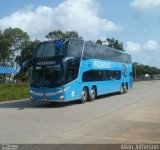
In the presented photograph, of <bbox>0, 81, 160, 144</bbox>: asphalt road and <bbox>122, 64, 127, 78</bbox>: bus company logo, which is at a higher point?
<bbox>122, 64, 127, 78</bbox>: bus company logo

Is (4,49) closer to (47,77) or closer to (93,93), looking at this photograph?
(93,93)

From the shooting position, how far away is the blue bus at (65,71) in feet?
65.7

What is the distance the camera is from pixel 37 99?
2052 centimetres

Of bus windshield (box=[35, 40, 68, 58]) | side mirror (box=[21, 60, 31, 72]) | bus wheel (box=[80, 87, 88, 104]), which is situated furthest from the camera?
bus wheel (box=[80, 87, 88, 104])

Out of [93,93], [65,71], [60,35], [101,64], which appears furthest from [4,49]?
[65,71]

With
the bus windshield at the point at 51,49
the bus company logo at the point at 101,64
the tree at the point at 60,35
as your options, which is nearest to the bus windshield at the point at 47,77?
the bus windshield at the point at 51,49

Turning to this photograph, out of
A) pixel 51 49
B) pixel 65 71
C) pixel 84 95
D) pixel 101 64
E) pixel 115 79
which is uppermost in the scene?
pixel 51 49

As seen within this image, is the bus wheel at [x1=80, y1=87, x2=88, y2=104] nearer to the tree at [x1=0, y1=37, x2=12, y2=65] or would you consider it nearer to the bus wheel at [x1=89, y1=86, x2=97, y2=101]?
the bus wheel at [x1=89, y1=86, x2=97, y2=101]

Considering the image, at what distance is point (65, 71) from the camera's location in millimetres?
20016

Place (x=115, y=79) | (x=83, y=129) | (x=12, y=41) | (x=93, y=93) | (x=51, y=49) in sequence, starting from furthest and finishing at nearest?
(x=12, y=41)
(x=115, y=79)
(x=93, y=93)
(x=51, y=49)
(x=83, y=129)

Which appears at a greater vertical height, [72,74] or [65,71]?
[65,71]

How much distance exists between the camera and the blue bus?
65.7 feet

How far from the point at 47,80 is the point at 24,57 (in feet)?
205

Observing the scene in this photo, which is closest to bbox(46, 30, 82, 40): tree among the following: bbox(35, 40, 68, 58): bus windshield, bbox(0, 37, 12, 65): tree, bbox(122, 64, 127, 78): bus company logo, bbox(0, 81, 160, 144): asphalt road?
bbox(0, 37, 12, 65): tree
